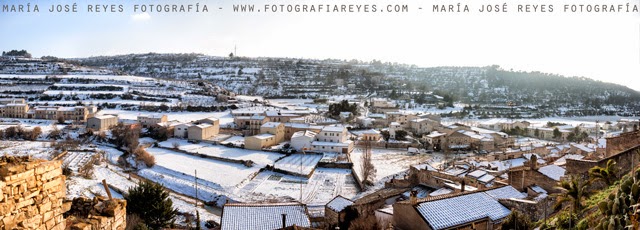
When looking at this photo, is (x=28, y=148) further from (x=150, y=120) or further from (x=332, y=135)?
(x=332, y=135)

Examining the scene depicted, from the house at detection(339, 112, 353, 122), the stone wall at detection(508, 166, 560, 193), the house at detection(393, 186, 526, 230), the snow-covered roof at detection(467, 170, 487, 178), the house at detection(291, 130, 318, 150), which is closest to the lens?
the house at detection(393, 186, 526, 230)

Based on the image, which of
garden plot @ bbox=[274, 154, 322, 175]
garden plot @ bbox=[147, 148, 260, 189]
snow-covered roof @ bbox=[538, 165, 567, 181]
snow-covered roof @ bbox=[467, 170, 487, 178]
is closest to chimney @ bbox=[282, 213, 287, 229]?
snow-covered roof @ bbox=[538, 165, 567, 181]

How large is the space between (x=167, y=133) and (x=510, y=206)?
36.6m

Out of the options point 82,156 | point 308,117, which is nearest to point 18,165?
point 82,156

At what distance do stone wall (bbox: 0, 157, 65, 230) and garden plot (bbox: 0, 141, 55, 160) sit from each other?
32976 mm

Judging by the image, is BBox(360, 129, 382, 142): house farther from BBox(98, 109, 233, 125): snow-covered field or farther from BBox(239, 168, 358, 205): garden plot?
BBox(98, 109, 233, 125): snow-covered field

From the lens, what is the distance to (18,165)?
393cm

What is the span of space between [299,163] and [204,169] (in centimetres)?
683

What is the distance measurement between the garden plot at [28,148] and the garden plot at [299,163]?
56.9 ft

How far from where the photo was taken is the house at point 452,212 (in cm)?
1066

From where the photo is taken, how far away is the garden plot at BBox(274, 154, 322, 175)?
3003 centimetres

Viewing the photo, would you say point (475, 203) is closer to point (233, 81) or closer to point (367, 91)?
point (367, 91)

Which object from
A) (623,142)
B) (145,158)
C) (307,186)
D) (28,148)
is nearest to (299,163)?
(307,186)

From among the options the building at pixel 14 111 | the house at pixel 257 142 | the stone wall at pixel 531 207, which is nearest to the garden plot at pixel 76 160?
the house at pixel 257 142
